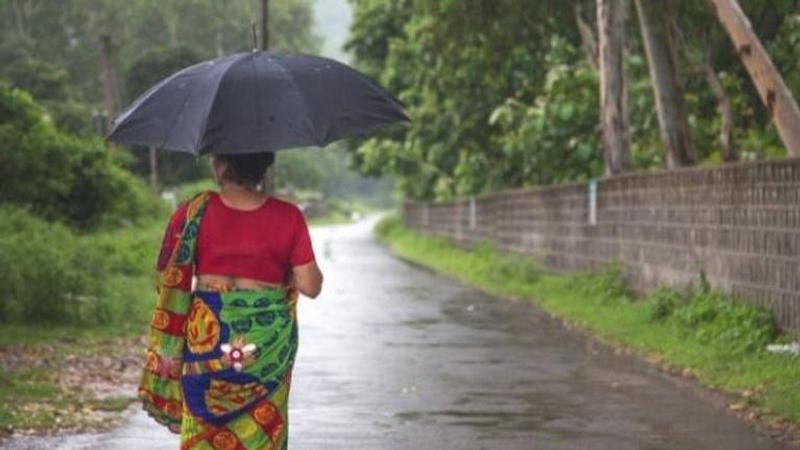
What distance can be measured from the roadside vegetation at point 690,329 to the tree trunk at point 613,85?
199cm

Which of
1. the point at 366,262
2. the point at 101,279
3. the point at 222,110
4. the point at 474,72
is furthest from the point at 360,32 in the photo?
the point at 222,110

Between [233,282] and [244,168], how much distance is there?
470 mm

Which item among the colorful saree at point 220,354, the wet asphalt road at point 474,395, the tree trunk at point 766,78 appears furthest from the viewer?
the tree trunk at point 766,78

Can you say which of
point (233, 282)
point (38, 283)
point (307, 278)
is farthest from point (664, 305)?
point (233, 282)

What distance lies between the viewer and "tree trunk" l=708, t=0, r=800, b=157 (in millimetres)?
13789

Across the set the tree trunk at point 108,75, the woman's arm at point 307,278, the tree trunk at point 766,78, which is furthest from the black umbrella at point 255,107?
the tree trunk at point 108,75

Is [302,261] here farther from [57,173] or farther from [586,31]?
[57,173]

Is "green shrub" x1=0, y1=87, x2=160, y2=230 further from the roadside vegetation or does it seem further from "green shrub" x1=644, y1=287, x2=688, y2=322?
"green shrub" x1=644, y1=287, x2=688, y2=322

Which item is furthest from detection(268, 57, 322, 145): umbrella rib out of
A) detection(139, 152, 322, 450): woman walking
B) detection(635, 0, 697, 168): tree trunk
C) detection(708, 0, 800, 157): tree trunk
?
detection(635, 0, 697, 168): tree trunk

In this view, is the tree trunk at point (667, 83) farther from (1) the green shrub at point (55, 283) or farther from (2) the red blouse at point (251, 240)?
(2) the red blouse at point (251, 240)

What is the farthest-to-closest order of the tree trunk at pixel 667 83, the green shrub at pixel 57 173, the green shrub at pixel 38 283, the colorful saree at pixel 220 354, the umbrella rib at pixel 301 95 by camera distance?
the green shrub at pixel 57 173, the tree trunk at pixel 667 83, the green shrub at pixel 38 283, the umbrella rib at pixel 301 95, the colorful saree at pixel 220 354

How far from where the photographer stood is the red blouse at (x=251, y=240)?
538 cm

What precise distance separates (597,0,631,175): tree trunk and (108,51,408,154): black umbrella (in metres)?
15.2

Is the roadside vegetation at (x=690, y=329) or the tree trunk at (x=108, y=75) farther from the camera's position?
the tree trunk at (x=108, y=75)
